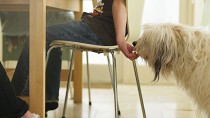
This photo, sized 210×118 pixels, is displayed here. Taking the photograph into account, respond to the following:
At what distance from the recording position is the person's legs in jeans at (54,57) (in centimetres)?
193

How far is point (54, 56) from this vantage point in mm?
2453

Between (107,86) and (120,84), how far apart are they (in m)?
0.20

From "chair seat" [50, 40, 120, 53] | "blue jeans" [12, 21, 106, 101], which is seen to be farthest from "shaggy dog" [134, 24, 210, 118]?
"blue jeans" [12, 21, 106, 101]

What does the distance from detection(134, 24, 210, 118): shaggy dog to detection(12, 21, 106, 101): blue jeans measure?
0.55 m

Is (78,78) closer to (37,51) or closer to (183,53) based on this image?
(37,51)

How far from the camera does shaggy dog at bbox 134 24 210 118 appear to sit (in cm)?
158

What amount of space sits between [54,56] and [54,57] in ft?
0.03

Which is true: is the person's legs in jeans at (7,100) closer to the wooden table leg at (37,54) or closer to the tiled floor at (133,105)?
the wooden table leg at (37,54)

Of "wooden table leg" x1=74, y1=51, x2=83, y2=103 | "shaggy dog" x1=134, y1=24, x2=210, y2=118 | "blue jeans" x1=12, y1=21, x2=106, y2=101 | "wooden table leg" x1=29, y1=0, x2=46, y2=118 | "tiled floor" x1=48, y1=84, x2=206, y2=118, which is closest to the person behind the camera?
"shaggy dog" x1=134, y1=24, x2=210, y2=118

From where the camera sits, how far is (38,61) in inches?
69.4

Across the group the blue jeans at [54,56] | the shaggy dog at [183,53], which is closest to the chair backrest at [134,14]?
the blue jeans at [54,56]

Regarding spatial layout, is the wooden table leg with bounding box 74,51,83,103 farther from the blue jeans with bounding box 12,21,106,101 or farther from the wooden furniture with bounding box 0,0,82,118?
the wooden furniture with bounding box 0,0,82,118

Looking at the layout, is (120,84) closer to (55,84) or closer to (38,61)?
(55,84)

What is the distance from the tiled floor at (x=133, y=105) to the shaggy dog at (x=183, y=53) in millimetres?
677
